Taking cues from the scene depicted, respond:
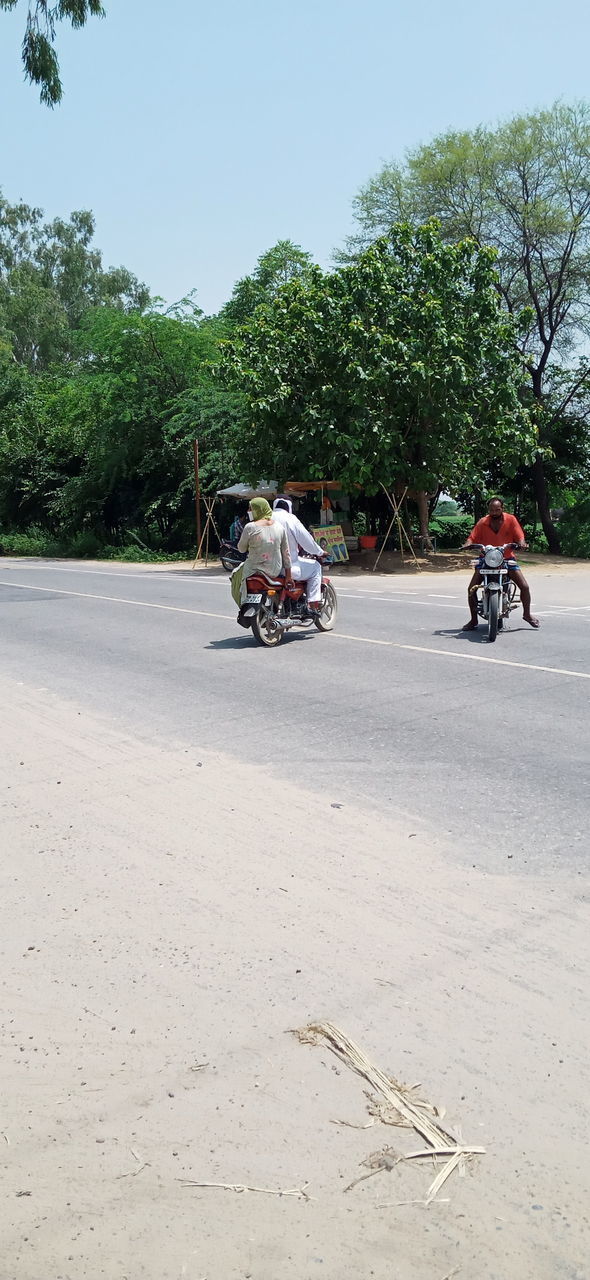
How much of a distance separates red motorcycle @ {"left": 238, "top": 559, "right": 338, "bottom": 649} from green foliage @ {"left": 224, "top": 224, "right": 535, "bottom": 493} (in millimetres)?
14086

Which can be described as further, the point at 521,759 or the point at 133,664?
the point at 133,664

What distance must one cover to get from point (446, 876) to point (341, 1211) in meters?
2.45

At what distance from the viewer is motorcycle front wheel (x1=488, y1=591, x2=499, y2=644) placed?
1282 centimetres

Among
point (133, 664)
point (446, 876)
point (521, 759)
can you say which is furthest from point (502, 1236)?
point (133, 664)

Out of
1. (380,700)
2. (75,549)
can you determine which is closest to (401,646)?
(380,700)

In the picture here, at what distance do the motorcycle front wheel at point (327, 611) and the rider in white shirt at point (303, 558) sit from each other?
58 centimetres

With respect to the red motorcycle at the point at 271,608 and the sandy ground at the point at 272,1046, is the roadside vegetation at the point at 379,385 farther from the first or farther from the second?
the sandy ground at the point at 272,1046

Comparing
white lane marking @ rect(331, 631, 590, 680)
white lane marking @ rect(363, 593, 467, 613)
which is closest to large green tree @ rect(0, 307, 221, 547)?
white lane marking @ rect(363, 593, 467, 613)

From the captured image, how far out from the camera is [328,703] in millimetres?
9391

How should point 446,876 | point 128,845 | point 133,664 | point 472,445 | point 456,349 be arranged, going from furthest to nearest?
point 472,445 → point 456,349 → point 133,664 → point 128,845 → point 446,876

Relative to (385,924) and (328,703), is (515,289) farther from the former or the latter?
(385,924)

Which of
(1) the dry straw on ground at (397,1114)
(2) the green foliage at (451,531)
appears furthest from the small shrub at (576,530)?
(1) the dry straw on ground at (397,1114)

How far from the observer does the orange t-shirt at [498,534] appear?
13852 mm

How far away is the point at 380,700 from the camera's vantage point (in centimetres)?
941
